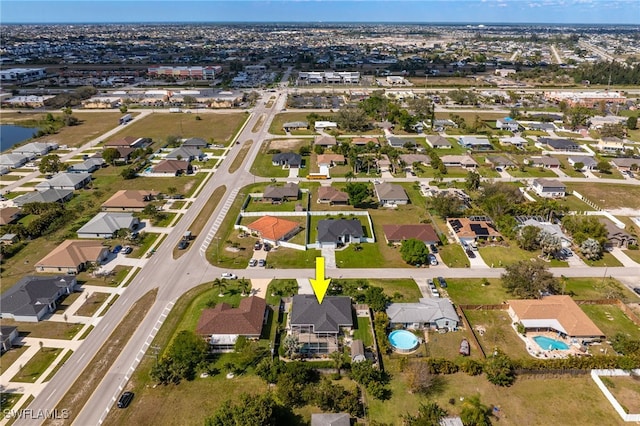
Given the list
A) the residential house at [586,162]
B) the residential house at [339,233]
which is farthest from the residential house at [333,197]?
the residential house at [586,162]

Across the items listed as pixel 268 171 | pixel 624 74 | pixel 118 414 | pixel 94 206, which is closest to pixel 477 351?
pixel 118 414

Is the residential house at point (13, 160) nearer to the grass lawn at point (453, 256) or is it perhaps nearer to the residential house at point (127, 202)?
the residential house at point (127, 202)

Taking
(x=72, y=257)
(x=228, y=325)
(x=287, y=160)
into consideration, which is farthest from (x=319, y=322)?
(x=287, y=160)

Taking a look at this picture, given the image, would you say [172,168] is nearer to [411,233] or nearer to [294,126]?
[294,126]

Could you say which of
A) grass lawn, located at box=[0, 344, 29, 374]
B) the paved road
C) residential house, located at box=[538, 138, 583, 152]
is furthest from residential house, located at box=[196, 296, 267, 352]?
residential house, located at box=[538, 138, 583, 152]

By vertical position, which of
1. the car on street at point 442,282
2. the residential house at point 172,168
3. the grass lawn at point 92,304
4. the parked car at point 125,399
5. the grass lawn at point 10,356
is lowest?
the car on street at point 442,282
